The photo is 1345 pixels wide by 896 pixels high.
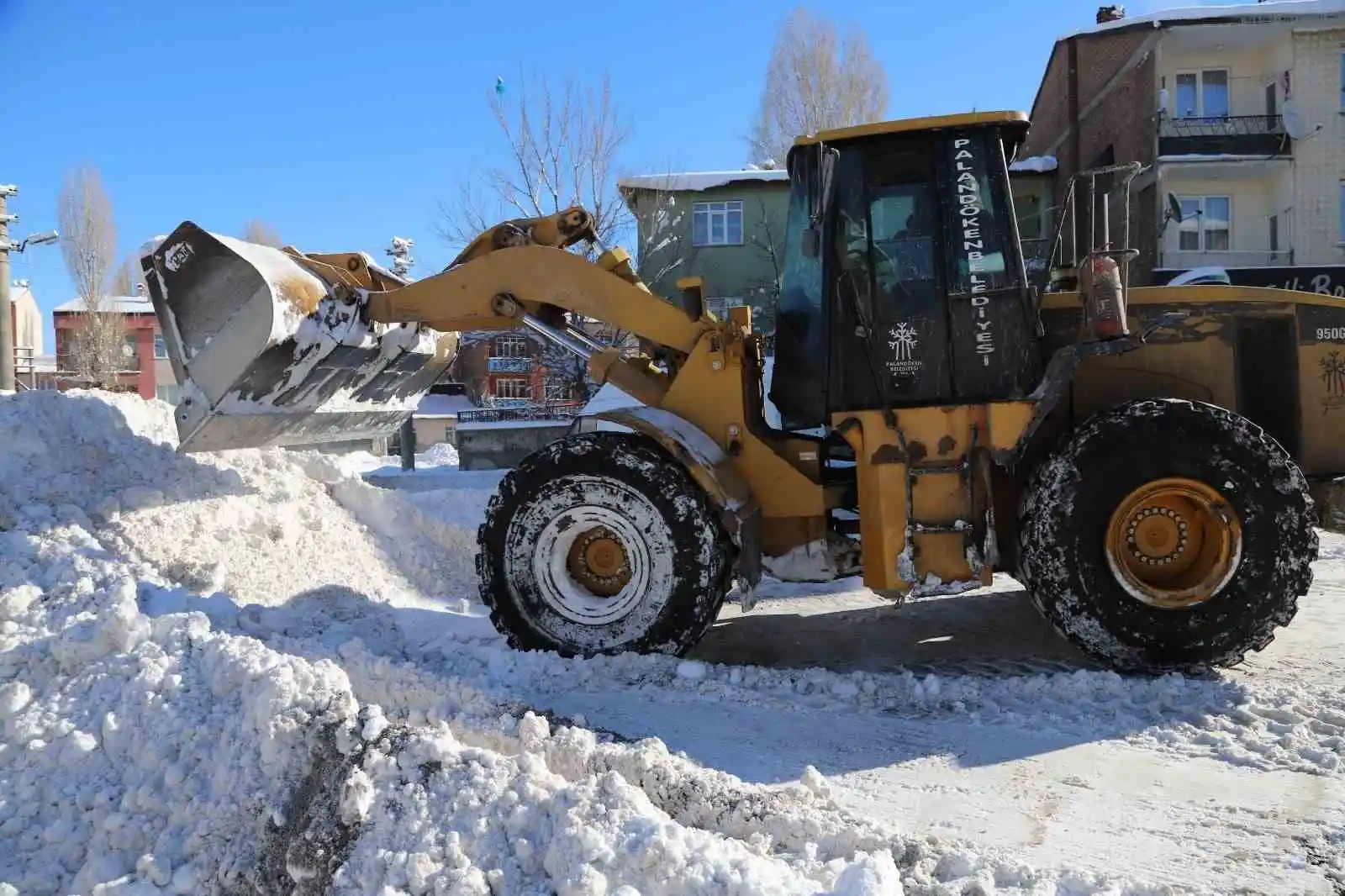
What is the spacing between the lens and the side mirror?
15.3 feet

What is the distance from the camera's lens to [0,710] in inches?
143

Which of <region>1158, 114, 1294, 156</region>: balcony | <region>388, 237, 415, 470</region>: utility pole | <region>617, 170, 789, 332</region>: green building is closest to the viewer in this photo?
<region>388, 237, 415, 470</region>: utility pole

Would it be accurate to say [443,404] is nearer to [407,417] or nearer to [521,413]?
[521,413]

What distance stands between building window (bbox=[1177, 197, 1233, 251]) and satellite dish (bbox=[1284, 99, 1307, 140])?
69.8 inches

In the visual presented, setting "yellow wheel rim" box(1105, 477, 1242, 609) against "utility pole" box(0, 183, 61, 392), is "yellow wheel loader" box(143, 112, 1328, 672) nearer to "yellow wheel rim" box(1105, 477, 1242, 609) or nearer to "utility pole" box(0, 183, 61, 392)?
"yellow wheel rim" box(1105, 477, 1242, 609)

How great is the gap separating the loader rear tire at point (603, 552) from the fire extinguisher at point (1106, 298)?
6.85 ft

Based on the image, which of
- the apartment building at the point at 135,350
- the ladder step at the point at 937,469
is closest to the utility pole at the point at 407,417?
the ladder step at the point at 937,469

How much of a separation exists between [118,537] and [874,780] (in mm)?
4669

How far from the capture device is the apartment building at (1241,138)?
20.7 m

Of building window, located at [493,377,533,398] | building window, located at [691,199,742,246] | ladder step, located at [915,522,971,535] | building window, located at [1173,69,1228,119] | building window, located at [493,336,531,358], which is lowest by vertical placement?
ladder step, located at [915,522,971,535]

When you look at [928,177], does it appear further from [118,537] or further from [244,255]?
[118,537]

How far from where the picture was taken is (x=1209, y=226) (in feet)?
71.4

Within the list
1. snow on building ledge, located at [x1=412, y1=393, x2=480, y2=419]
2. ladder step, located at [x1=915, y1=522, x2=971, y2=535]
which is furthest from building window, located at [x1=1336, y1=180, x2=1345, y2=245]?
snow on building ledge, located at [x1=412, y1=393, x2=480, y2=419]

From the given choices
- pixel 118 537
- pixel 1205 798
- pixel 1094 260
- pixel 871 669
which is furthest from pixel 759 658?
pixel 118 537
